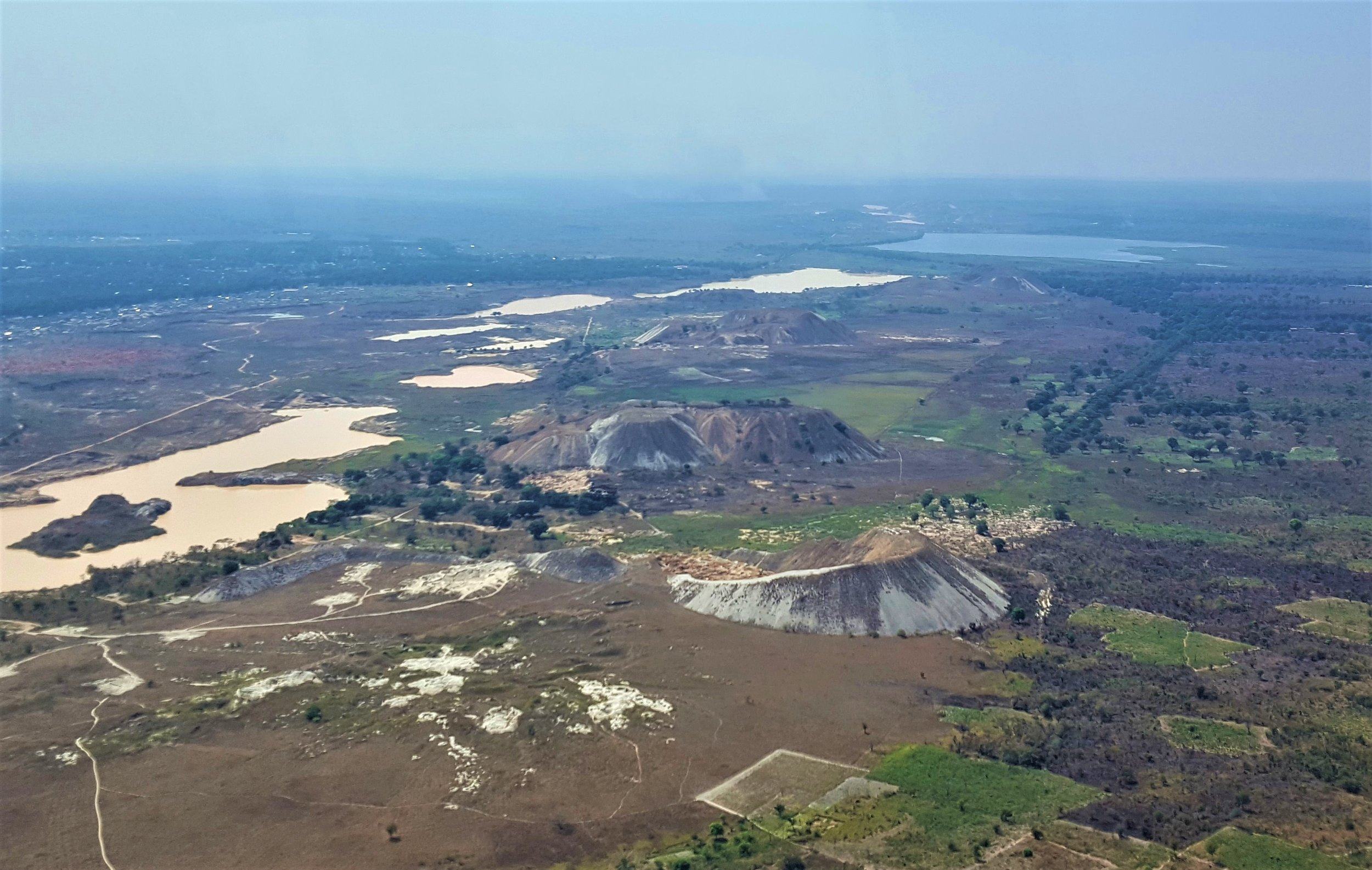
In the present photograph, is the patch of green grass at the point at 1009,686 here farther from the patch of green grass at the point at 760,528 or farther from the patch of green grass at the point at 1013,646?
the patch of green grass at the point at 760,528

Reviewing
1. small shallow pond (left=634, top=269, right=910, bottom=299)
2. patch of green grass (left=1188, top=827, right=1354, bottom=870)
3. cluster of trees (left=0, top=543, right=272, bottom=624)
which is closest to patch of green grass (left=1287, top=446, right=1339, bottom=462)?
patch of green grass (left=1188, top=827, right=1354, bottom=870)

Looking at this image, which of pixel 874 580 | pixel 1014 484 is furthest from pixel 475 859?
pixel 1014 484

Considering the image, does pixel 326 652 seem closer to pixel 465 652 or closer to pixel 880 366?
pixel 465 652

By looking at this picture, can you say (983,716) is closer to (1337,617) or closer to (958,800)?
(958,800)

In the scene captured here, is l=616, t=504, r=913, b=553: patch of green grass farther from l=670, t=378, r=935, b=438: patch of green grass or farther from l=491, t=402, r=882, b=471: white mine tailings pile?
l=670, t=378, r=935, b=438: patch of green grass

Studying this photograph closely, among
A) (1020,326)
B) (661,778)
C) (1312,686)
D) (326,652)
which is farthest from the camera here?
(1020,326)

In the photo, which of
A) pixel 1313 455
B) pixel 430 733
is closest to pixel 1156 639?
pixel 430 733
